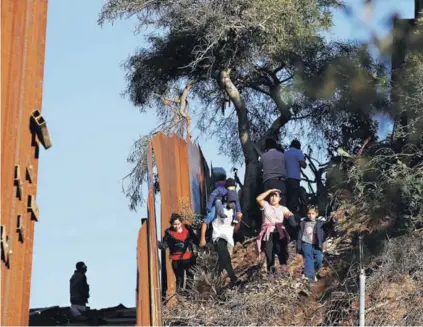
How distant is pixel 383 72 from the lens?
744 inches

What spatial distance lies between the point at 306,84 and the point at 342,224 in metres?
3.33

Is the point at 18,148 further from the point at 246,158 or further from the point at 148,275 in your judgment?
the point at 246,158

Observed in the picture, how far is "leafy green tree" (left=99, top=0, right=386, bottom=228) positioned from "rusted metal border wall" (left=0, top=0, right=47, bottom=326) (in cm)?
898

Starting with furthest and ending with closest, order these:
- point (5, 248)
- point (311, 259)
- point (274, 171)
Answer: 1. point (274, 171)
2. point (311, 259)
3. point (5, 248)

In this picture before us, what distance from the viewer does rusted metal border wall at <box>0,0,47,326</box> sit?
392 inches

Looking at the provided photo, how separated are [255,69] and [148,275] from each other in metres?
Result: 7.11

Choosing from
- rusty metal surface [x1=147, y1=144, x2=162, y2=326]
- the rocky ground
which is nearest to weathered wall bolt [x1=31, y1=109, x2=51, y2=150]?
rusty metal surface [x1=147, y1=144, x2=162, y2=326]

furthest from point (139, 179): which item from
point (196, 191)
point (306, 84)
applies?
point (306, 84)

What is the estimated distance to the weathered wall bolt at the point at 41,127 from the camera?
10.2m

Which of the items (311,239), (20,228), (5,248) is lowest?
(5,248)

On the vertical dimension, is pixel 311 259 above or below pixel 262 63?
below

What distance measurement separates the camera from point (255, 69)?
21250mm

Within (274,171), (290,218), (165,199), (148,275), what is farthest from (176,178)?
(148,275)

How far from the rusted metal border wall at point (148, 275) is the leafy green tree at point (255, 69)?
4224 millimetres
